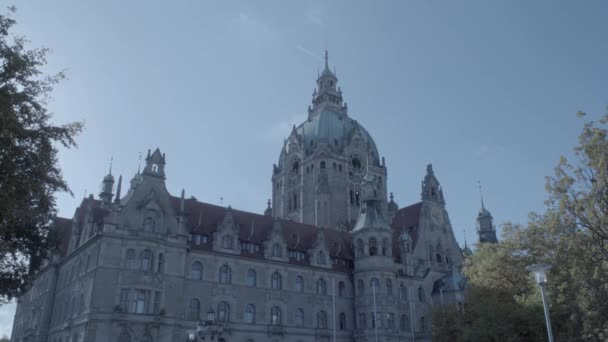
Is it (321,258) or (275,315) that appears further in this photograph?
(321,258)

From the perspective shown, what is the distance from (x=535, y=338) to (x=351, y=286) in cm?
2599

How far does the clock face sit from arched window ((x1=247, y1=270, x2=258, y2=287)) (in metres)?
29.0

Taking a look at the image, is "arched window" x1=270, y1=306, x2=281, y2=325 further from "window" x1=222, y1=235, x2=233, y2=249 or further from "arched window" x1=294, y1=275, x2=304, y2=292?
"window" x1=222, y1=235, x2=233, y2=249

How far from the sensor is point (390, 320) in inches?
2331

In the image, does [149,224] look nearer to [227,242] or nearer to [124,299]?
[124,299]

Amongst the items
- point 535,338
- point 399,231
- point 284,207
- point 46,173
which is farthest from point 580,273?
point 284,207

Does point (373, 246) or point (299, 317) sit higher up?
point (373, 246)

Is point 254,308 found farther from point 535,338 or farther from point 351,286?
point 535,338

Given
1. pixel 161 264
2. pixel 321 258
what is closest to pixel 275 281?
pixel 321 258

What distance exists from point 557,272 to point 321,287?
96.5 feet

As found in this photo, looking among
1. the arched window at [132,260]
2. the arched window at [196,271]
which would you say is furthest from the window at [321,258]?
the arched window at [132,260]

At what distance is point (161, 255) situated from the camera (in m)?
48.4

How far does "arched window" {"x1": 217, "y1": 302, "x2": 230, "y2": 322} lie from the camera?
50.6m

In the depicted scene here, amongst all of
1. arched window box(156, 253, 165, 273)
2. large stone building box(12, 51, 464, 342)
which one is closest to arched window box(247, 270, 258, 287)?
large stone building box(12, 51, 464, 342)
